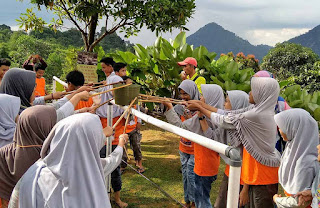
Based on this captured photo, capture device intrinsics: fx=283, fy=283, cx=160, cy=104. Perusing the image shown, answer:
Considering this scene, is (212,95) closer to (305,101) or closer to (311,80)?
Result: (305,101)

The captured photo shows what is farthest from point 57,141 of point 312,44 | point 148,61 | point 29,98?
point 312,44

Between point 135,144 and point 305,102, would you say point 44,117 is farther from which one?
point 305,102

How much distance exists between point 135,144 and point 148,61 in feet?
8.03

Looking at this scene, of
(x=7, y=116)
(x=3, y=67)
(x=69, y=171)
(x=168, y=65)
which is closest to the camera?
(x=69, y=171)

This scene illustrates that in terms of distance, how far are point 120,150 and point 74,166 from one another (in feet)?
1.76

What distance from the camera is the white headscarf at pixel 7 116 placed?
8.21 feet

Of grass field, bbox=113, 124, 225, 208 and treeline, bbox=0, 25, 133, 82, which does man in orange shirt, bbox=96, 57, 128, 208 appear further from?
treeline, bbox=0, 25, 133, 82

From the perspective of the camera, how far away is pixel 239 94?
2754mm

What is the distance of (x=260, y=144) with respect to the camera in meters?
2.38

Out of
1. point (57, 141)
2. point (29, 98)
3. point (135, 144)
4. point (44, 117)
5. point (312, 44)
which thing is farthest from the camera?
point (312, 44)

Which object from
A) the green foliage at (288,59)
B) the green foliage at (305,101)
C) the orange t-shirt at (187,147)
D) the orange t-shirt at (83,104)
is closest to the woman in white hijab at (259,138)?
the orange t-shirt at (187,147)

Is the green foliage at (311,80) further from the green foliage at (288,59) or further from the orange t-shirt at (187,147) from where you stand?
the orange t-shirt at (187,147)

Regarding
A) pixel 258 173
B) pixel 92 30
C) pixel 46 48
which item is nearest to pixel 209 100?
pixel 258 173

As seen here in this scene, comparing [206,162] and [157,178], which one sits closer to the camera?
[206,162]
